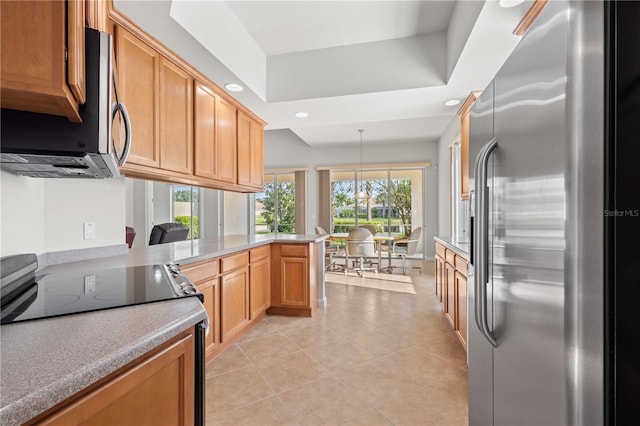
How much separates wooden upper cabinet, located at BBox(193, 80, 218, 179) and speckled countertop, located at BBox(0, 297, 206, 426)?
6.74 feet

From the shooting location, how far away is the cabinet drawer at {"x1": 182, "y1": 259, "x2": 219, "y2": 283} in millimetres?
2076

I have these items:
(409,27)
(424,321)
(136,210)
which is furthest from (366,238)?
(136,210)

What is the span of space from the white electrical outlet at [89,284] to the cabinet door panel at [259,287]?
169 centimetres

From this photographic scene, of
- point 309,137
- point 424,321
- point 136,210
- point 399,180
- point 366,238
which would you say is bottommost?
point 424,321

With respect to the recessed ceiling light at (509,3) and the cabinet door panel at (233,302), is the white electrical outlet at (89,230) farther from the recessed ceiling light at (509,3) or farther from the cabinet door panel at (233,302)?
the recessed ceiling light at (509,3)

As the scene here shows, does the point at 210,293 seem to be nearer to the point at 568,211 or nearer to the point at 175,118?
the point at 175,118

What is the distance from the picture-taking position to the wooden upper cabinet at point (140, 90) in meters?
2.02

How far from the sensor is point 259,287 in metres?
3.24

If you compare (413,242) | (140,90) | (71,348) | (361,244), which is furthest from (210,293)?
(413,242)

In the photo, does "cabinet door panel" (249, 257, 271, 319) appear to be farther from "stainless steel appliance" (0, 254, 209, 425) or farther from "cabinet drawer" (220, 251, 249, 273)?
"stainless steel appliance" (0, 254, 209, 425)

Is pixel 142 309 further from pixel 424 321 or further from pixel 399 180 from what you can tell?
pixel 399 180

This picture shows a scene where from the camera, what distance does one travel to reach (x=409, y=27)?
116 inches

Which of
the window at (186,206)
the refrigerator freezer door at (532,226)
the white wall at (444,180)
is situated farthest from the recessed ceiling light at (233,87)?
the window at (186,206)

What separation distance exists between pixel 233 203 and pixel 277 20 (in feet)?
19.9
